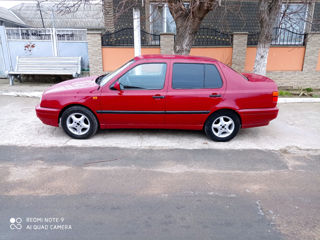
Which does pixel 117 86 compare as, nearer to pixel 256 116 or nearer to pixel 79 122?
pixel 79 122

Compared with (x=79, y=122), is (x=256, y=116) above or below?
above

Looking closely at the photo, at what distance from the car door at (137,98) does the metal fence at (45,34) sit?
271 inches

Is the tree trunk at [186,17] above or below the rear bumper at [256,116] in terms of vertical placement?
above

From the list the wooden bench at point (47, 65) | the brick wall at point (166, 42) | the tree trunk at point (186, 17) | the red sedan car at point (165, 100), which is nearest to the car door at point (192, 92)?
the red sedan car at point (165, 100)

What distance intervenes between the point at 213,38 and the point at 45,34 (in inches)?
276

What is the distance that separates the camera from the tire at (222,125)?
4887 mm

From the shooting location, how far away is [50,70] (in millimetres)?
10219

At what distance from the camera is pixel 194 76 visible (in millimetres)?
4844

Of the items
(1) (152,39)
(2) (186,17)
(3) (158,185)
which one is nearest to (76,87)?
(3) (158,185)

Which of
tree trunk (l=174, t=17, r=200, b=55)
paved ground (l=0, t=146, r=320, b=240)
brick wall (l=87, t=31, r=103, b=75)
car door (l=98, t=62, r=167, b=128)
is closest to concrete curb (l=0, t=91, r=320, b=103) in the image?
brick wall (l=87, t=31, r=103, b=75)

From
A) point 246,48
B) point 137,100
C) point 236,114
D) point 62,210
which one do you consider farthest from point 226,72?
point 246,48

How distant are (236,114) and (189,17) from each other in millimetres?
3884

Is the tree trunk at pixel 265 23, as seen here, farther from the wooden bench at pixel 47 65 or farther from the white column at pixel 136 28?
the wooden bench at pixel 47 65

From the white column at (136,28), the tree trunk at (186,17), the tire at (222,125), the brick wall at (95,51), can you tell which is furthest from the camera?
the brick wall at (95,51)
